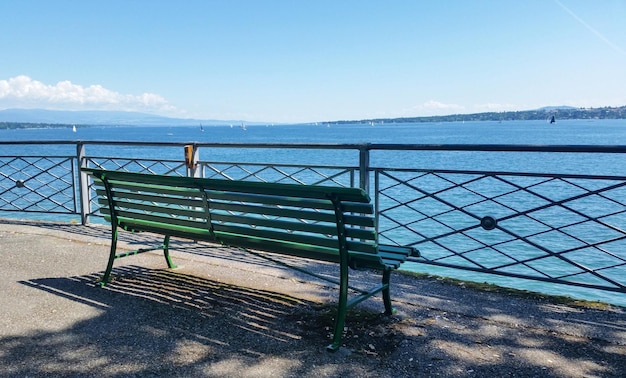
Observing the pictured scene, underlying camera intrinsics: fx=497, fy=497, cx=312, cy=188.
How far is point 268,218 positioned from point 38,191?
26859 mm

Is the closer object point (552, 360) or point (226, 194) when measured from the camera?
point (552, 360)

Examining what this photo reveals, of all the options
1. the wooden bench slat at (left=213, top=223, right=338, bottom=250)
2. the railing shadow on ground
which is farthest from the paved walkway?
the wooden bench slat at (left=213, top=223, right=338, bottom=250)

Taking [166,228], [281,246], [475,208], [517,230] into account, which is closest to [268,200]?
[281,246]

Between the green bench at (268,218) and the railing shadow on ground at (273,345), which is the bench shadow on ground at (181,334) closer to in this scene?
the railing shadow on ground at (273,345)

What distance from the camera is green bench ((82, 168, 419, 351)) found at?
3.31 m

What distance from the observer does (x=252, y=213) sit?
149 inches

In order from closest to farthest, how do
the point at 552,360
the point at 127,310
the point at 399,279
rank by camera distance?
the point at 552,360, the point at 127,310, the point at 399,279

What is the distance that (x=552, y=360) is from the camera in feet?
10.1

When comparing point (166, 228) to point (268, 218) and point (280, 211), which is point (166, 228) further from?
point (280, 211)

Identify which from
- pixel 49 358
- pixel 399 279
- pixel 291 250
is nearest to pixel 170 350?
pixel 49 358

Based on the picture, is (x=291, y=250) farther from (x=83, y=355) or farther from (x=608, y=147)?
(x=608, y=147)

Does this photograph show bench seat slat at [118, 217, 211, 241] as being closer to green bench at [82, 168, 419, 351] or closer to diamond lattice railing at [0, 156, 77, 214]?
green bench at [82, 168, 419, 351]

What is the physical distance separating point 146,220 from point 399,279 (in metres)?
2.44

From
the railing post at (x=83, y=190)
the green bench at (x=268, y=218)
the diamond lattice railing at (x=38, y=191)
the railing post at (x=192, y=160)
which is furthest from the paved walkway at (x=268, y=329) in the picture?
the diamond lattice railing at (x=38, y=191)
